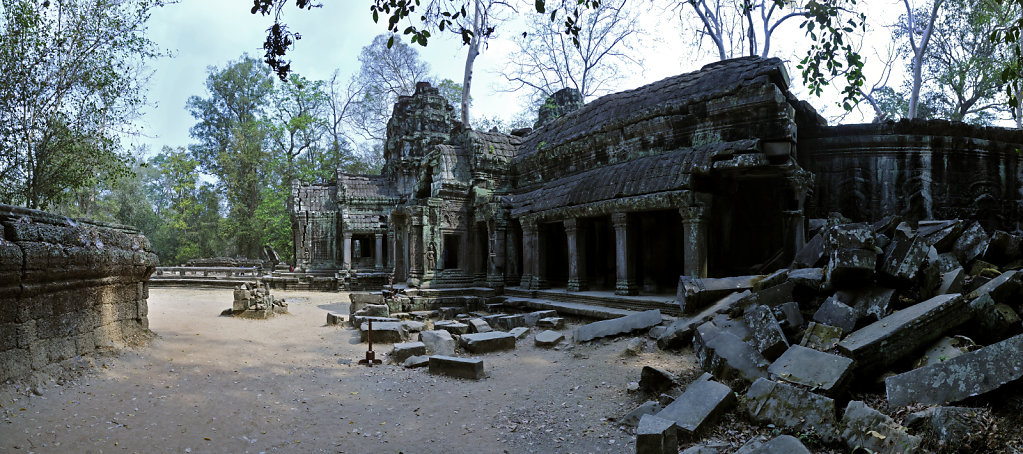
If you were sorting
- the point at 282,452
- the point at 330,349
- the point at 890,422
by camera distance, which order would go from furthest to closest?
the point at 330,349, the point at 282,452, the point at 890,422

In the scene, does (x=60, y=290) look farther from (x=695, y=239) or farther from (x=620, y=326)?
(x=695, y=239)

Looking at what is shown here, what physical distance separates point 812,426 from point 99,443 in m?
5.38

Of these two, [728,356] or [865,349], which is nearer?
[865,349]

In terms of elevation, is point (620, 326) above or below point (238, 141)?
below

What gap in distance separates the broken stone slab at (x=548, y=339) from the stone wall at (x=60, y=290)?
578 centimetres

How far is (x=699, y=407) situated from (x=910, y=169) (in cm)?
1034

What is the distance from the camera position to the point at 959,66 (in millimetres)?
20000

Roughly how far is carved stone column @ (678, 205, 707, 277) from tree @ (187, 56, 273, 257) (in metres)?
30.2

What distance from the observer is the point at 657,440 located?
3598mm

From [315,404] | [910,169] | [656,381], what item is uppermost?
[910,169]

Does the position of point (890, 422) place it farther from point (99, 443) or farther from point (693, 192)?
point (693, 192)

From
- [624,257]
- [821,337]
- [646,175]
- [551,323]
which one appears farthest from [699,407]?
[646,175]

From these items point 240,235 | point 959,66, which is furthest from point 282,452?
point 240,235

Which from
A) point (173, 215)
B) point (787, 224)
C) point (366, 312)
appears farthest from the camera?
point (173, 215)
